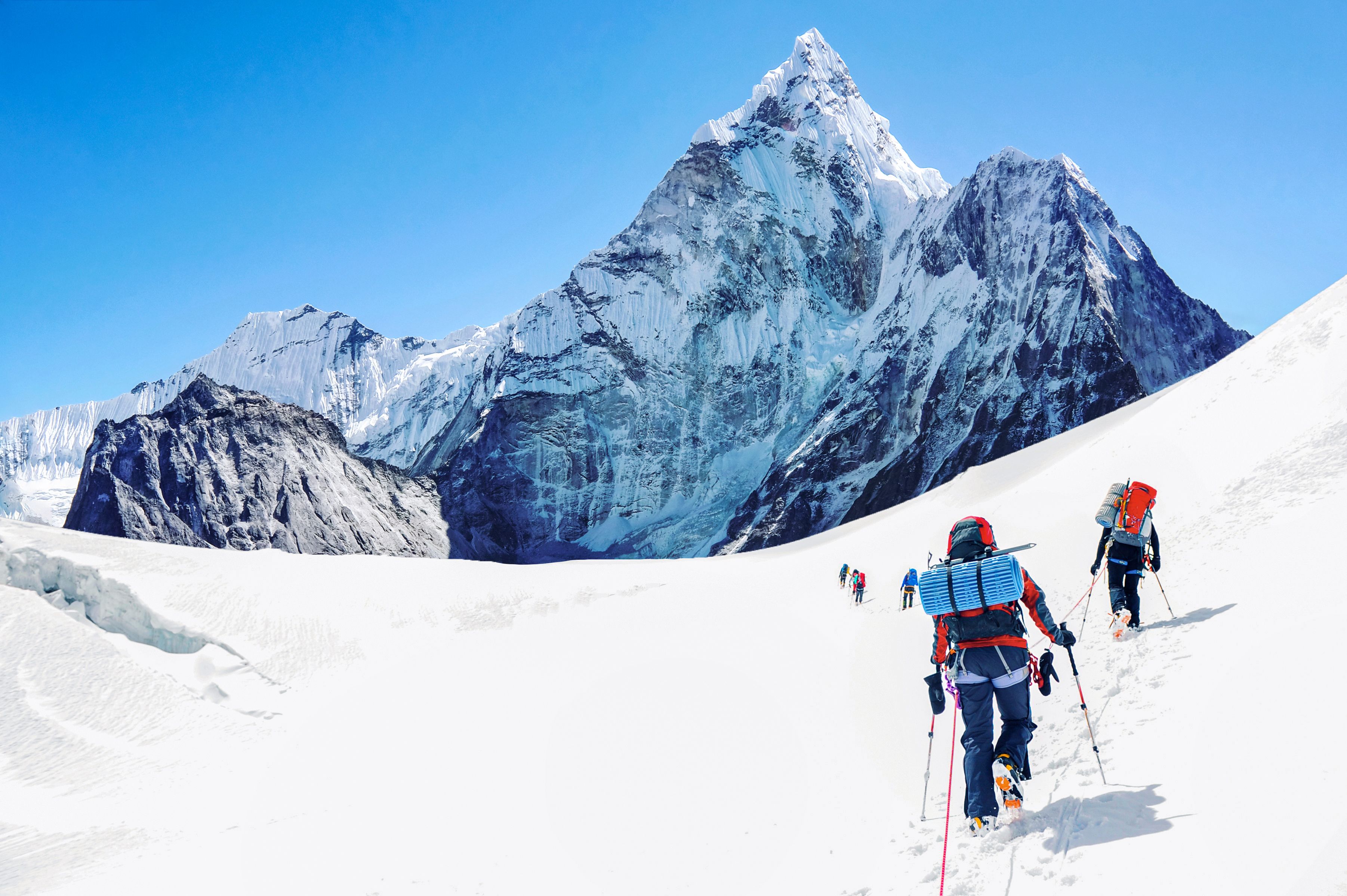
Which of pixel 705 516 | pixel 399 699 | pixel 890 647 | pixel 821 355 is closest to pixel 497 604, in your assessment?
pixel 399 699

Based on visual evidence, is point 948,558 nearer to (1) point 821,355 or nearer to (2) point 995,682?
(2) point 995,682

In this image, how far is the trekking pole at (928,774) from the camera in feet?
23.1

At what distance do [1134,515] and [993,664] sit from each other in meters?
5.54

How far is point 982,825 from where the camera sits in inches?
260

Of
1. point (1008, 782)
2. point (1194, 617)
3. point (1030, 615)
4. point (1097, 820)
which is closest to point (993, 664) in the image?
point (1030, 615)

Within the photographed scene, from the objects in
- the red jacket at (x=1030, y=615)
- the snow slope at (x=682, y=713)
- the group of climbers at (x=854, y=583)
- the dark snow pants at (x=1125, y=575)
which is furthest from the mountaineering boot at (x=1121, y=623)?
the group of climbers at (x=854, y=583)

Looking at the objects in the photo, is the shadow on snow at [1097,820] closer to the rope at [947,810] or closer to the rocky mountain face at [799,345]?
the rope at [947,810]

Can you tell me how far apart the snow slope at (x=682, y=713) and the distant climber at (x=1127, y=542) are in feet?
1.76

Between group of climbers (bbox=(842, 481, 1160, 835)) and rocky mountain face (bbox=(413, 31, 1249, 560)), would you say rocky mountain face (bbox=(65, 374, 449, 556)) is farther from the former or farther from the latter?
group of climbers (bbox=(842, 481, 1160, 835))

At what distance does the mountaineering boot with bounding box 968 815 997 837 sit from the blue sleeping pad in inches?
70.2

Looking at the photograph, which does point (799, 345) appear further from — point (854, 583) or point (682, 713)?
point (682, 713)

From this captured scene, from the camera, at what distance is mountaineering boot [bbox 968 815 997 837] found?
257 inches

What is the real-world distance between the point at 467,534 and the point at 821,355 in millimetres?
82782

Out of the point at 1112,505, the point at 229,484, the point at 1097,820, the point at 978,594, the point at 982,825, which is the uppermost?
the point at 229,484
